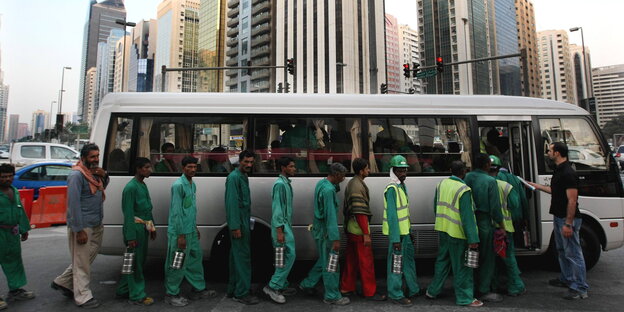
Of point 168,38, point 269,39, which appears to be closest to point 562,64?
point 269,39

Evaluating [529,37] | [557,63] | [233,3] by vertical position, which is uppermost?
[529,37]

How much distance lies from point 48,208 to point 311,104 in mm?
9376

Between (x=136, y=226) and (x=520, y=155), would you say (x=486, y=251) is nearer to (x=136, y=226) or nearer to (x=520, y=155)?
(x=520, y=155)

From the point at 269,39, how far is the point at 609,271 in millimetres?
78238

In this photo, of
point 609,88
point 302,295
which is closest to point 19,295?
point 302,295

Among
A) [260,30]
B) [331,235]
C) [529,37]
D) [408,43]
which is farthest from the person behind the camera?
[408,43]

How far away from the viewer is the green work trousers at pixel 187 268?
14.5ft

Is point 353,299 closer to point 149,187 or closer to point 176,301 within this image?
point 176,301

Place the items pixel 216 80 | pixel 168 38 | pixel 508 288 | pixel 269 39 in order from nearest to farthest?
pixel 508 288, pixel 269 39, pixel 216 80, pixel 168 38

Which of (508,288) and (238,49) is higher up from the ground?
(238,49)

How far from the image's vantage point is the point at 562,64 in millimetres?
135875

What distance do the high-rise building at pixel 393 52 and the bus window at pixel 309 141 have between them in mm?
137497

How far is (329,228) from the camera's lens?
435 centimetres

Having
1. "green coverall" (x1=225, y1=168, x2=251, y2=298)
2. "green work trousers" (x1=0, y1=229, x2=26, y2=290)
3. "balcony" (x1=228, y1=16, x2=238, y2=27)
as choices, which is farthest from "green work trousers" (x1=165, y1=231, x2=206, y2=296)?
"balcony" (x1=228, y1=16, x2=238, y2=27)
